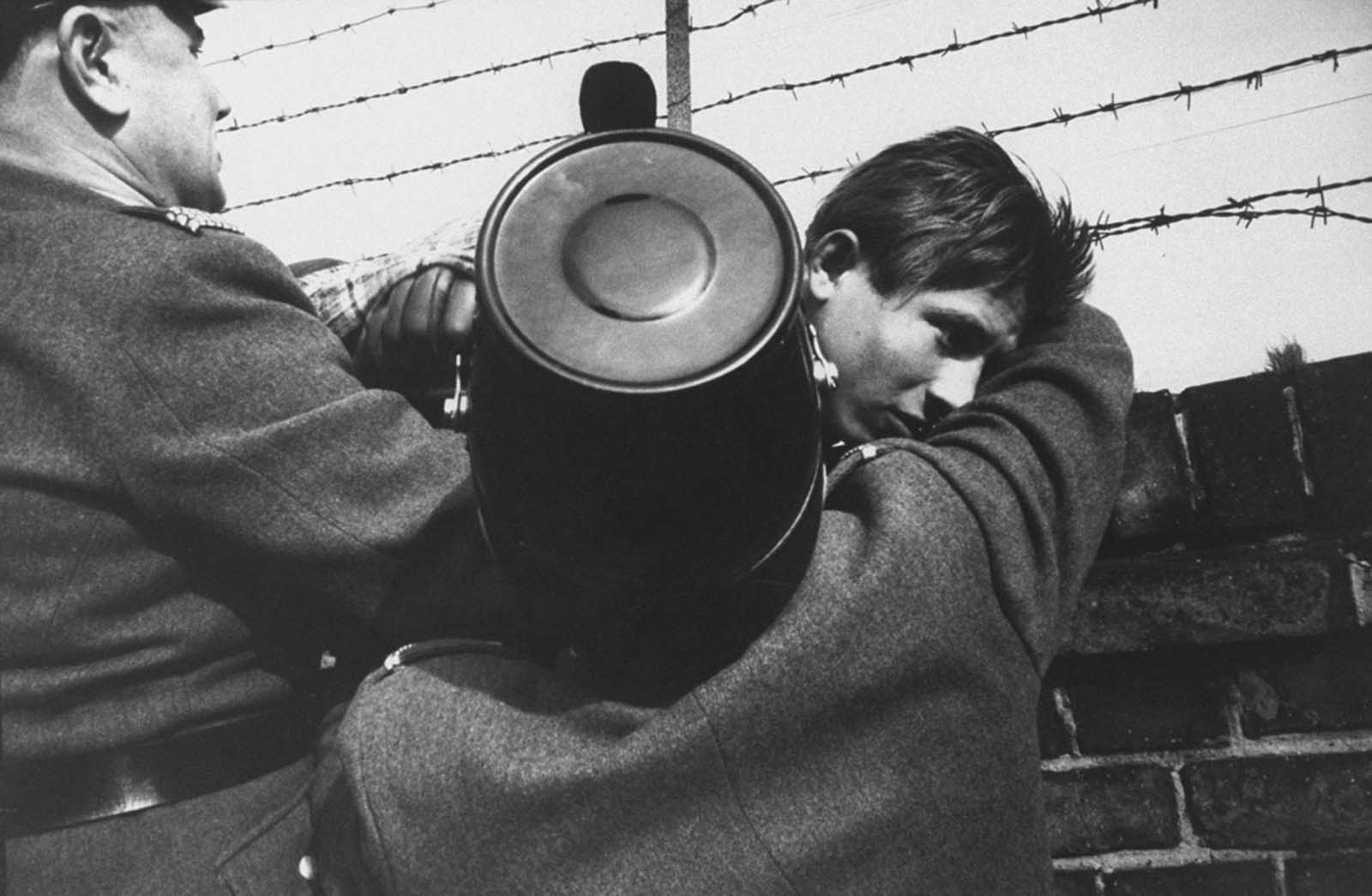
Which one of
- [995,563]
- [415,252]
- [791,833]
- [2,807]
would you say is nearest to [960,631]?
[995,563]

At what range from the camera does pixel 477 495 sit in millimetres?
890

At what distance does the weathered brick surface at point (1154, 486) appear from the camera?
139 cm

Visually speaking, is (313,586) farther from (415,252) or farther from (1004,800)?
(1004,800)

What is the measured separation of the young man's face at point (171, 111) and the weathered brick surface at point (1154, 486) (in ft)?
3.99

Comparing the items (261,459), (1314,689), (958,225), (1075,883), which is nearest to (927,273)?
(958,225)

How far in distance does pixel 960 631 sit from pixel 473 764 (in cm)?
43

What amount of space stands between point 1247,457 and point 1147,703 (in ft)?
1.09

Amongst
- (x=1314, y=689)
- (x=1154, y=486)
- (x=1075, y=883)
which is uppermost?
(x=1154, y=486)

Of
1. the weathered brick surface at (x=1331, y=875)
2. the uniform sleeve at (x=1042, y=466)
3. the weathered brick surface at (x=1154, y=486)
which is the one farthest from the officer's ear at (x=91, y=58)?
the weathered brick surface at (x=1331, y=875)

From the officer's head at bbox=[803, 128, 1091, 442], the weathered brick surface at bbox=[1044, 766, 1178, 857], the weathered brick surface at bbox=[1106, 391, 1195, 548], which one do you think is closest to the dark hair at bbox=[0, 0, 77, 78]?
the officer's head at bbox=[803, 128, 1091, 442]

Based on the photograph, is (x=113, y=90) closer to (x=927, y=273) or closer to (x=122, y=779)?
(x=122, y=779)

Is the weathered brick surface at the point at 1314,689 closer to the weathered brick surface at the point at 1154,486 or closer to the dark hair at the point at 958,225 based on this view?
the weathered brick surface at the point at 1154,486

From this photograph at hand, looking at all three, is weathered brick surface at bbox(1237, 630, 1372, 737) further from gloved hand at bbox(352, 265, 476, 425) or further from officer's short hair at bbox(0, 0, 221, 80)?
officer's short hair at bbox(0, 0, 221, 80)

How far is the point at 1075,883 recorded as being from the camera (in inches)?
55.7
